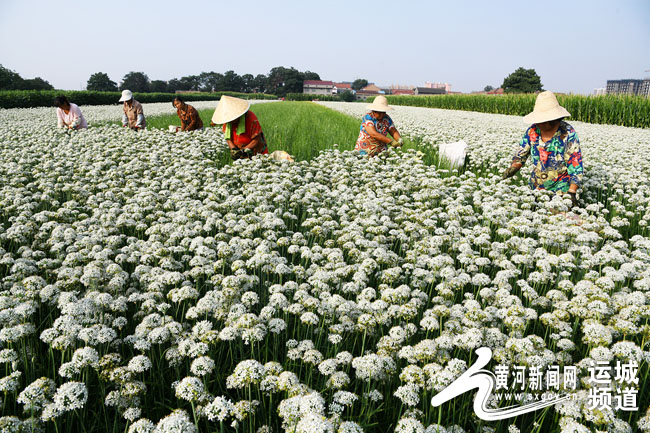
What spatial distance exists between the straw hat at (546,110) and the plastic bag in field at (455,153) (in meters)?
3.10

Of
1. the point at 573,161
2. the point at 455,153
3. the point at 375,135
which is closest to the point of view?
the point at 573,161

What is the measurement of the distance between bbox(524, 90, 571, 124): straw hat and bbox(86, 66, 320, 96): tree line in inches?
6052

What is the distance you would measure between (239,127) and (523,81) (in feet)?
393

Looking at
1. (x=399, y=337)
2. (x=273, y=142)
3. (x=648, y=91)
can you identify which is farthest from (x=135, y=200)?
(x=648, y=91)

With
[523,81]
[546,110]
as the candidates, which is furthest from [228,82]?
[546,110]

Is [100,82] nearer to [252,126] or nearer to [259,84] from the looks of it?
[259,84]

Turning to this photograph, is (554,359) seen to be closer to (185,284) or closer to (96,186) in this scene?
(185,284)

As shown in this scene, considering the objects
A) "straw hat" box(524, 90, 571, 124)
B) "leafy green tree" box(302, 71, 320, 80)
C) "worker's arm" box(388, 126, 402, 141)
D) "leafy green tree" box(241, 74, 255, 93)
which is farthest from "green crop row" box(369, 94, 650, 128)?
→ "leafy green tree" box(302, 71, 320, 80)

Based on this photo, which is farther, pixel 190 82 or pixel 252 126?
pixel 190 82

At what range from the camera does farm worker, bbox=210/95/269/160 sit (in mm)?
9352

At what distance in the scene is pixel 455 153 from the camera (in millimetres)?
10680

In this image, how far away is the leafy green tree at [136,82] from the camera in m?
140

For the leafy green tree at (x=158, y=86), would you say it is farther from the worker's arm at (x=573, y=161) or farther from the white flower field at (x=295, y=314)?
the worker's arm at (x=573, y=161)

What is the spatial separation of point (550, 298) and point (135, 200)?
238 inches
